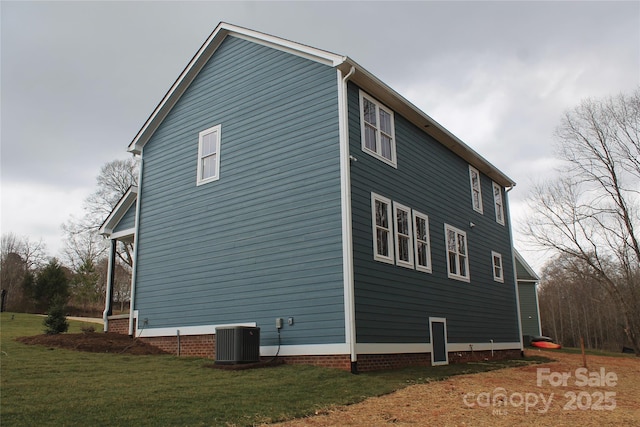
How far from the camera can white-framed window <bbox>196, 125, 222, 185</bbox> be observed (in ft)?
45.1

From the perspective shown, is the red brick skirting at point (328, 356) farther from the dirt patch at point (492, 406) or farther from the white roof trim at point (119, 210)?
the white roof trim at point (119, 210)

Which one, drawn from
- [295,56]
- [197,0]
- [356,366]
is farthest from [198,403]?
[197,0]

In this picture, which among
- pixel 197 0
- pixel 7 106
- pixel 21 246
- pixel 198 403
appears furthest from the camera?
pixel 21 246

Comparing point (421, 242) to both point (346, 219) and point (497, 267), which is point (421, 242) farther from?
point (497, 267)

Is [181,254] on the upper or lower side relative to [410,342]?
upper

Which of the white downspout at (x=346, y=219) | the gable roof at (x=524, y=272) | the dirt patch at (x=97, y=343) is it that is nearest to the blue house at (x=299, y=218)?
the white downspout at (x=346, y=219)

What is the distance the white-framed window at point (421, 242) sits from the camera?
44.0ft

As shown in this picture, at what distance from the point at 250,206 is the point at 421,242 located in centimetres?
475

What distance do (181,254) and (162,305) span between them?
154 cm

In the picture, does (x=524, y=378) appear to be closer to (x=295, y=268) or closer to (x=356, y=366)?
(x=356, y=366)

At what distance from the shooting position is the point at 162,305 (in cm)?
1407

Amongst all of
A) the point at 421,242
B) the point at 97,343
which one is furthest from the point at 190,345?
the point at 421,242

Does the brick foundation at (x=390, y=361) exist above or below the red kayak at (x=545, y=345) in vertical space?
above

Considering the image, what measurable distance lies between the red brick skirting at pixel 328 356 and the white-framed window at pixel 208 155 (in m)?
4.24
